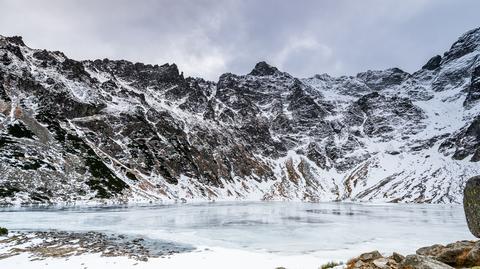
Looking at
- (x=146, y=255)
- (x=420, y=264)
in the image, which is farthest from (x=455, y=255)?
(x=146, y=255)

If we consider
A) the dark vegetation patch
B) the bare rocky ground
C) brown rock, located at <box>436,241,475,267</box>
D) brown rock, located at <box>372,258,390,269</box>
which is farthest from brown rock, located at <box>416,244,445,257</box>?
the dark vegetation patch

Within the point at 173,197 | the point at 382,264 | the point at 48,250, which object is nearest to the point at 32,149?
the point at 173,197

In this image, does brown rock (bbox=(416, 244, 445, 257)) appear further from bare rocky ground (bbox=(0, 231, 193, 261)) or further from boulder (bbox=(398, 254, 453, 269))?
bare rocky ground (bbox=(0, 231, 193, 261))

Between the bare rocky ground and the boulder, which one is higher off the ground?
the boulder

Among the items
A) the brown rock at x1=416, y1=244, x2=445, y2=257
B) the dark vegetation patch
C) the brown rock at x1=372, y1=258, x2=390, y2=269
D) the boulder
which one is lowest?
the brown rock at x1=416, y1=244, x2=445, y2=257

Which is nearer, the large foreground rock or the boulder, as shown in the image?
the boulder

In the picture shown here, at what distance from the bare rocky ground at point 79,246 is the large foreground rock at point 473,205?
2069cm

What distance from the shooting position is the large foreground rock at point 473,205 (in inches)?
965

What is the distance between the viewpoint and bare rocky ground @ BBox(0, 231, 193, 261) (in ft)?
90.0

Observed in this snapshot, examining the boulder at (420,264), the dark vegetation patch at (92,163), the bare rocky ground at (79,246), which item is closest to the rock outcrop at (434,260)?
the boulder at (420,264)

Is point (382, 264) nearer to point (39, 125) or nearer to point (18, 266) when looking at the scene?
point (18, 266)

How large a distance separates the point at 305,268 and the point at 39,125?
501 feet

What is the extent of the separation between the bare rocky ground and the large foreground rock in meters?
20.7

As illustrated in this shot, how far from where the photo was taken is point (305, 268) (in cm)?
2258
